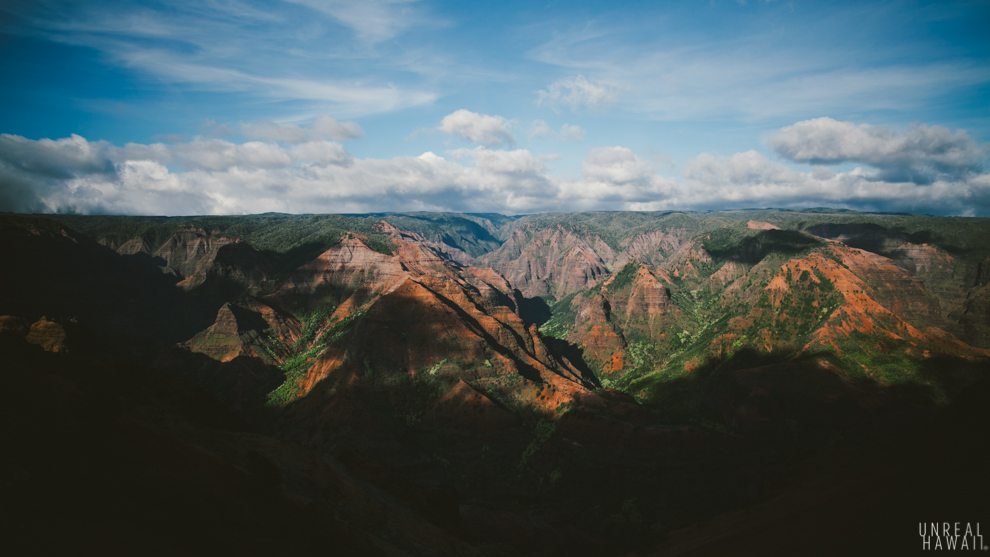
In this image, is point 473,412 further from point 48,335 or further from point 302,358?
point 48,335

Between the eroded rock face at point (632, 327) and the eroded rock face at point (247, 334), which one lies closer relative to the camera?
the eroded rock face at point (247, 334)

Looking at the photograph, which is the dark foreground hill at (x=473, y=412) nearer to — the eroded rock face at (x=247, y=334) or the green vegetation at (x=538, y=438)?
the green vegetation at (x=538, y=438)

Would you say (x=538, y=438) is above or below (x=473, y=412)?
below

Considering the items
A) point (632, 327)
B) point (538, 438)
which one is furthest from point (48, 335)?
point (632, 327)

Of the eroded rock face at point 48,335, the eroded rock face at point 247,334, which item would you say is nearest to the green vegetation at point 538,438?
the eroded rock face at point 247,334

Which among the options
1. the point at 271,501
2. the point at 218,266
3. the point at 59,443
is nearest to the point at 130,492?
the point at 59,443

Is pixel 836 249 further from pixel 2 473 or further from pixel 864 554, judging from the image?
pixel 2 473

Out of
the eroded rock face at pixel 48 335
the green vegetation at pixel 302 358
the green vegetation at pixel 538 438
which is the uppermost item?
the eroded rock face at pixel 48 335

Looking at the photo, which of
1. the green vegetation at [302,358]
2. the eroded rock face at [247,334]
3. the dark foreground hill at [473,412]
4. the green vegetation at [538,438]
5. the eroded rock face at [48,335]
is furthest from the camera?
the eroded rock face at [247,334]

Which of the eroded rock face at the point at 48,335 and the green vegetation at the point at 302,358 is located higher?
the eroded rock face at the point at 48,335
